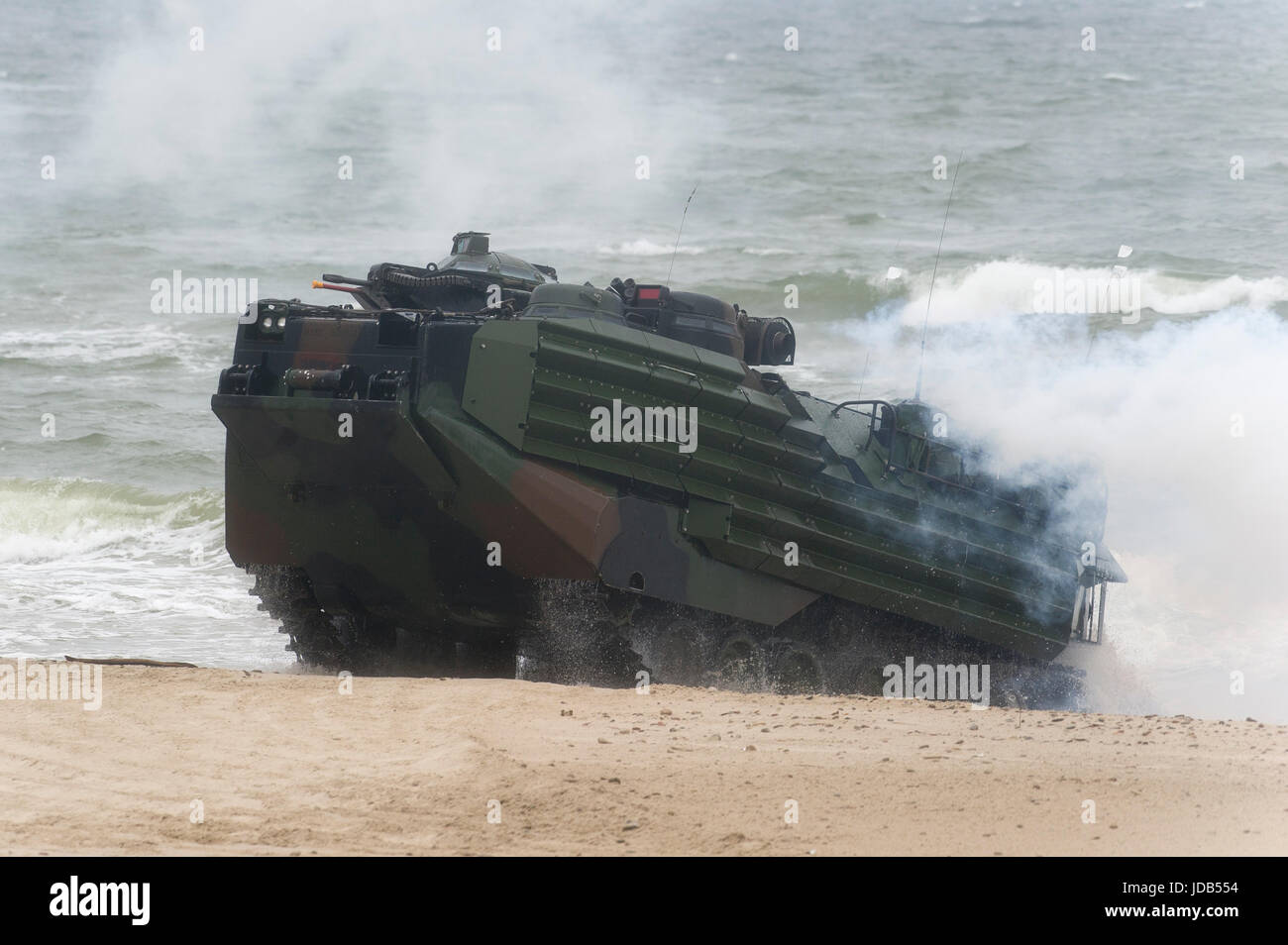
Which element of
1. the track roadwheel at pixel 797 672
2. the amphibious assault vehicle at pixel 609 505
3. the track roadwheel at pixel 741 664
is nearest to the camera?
the amphibious assault vehicle at pixel 609 505

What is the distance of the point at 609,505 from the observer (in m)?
11.4

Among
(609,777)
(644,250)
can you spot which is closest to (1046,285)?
(644,250)

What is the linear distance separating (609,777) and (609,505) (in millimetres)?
3233

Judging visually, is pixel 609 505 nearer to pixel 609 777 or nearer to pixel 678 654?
pixel 678 654

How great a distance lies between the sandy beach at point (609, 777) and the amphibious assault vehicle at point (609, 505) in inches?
40.7

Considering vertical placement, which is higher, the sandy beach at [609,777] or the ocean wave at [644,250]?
the ocean wave at [644,250]

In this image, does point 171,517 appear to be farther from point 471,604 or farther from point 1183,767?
point 1183,767

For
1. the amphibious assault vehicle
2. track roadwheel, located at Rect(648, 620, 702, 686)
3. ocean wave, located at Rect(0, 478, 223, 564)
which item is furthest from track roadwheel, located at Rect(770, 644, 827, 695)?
ocean wave, located at Rect(0, 478, 223, 564)

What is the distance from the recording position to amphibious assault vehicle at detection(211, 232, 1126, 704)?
11.1m

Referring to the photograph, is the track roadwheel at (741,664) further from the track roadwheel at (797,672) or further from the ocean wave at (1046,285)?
the ocean wave at (1046,285)

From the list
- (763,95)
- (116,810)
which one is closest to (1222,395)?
(116,810)

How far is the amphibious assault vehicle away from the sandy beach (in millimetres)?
1034

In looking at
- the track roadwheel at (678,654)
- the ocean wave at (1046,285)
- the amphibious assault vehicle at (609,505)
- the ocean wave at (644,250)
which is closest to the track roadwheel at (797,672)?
the amphibious assault vehicle at (609,505)

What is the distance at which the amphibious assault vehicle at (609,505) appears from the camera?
11125 millimetres
